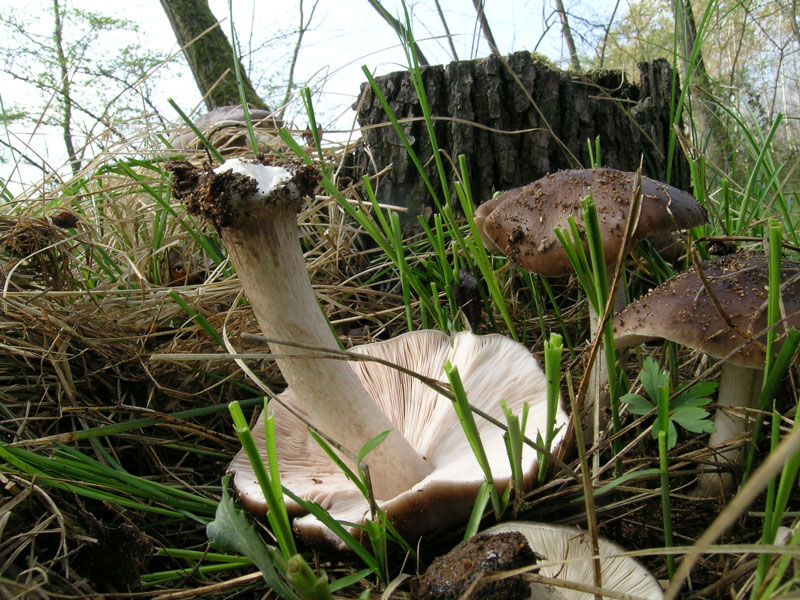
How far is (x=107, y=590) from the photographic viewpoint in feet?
3.41

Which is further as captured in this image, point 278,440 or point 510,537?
point 278,440

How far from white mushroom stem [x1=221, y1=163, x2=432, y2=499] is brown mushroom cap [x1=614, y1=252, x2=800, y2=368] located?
60cm

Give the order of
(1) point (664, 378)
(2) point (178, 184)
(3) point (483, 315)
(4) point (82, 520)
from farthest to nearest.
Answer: (3) point (483, 315) → (4) point (82, 520) → (2) point (178, 184) → (1) point (664, 378)

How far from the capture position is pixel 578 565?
942 mm

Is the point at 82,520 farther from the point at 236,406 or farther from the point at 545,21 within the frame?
the point at 545,21

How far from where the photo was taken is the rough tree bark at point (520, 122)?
7.80 feet

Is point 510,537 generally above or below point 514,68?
below

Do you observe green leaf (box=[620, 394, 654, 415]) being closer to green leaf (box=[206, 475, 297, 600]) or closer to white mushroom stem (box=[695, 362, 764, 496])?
white mushroom stem (box=[695, 362, 764, 496])

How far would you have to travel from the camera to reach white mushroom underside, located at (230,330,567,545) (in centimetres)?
103

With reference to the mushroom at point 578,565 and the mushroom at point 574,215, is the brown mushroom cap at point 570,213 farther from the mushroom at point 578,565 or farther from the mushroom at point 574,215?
the mushroom at point 578,565

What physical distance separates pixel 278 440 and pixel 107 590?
546mm

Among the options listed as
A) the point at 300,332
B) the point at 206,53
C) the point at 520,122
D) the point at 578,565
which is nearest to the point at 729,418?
the point at 578,565

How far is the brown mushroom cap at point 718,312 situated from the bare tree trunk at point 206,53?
6.10 metres

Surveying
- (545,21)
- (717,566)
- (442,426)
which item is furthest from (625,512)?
(545,21)
